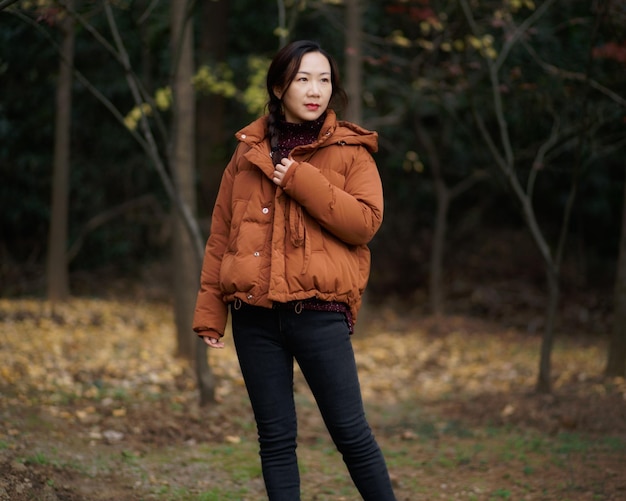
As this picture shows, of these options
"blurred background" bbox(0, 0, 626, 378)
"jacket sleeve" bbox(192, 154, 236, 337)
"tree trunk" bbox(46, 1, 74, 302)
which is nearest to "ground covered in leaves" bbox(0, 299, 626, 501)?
"jacket sleeve" bbox(192, 154, 236, 337)

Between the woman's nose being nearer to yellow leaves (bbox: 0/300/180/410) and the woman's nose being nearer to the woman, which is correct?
the woman

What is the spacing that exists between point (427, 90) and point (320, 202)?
707 centimetres

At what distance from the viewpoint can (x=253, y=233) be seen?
261cm

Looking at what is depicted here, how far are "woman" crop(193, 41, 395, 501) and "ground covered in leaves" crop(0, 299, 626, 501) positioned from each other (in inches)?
46.4

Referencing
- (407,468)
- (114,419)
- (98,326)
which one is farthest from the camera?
(98,326)

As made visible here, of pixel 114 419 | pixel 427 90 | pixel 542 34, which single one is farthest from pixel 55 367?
pixel 542 34

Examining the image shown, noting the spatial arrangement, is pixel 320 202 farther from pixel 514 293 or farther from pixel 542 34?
pixel 514 293

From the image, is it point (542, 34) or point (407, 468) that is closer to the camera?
point (407, 468)

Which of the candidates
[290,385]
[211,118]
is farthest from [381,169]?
[290,385]

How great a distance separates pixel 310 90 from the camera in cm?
264

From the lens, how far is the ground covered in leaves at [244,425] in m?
3.84

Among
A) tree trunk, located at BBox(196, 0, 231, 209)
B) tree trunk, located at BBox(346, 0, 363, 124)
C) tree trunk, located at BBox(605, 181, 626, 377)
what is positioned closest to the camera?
tree trunk, located at BBox(605, 181, 626, 377)

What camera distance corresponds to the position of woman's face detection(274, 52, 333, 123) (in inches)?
104

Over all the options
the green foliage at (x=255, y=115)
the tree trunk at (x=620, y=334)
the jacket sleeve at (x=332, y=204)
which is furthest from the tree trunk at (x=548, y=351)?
the jacket sleeve at (x=332, y=204)
